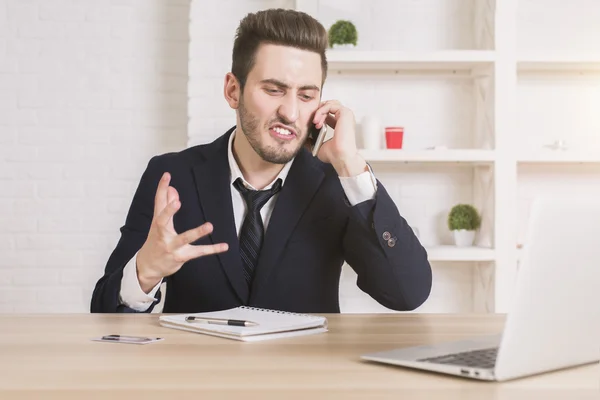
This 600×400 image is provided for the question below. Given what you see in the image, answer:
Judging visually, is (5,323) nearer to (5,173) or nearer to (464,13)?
(5,173)

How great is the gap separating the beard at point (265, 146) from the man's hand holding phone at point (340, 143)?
8 cm

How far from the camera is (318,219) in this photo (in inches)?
78.1

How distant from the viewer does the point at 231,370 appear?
3.28ft

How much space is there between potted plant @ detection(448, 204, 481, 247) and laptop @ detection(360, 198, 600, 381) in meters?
2.41

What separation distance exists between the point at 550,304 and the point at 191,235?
29.7 inches

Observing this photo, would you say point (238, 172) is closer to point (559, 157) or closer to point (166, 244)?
point (166, 244)

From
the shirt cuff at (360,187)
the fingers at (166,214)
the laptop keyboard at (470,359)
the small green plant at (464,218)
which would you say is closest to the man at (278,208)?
the shirt cuff at (360,187)

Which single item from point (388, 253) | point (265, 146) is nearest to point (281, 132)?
point (265, 146)

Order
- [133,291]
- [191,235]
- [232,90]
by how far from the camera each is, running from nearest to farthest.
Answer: [191,235], [133,291], [232,90]

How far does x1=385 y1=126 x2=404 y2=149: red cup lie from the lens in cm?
337

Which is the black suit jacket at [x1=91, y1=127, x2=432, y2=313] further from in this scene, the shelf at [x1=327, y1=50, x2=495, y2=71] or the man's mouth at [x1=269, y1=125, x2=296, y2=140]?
the shelf at [x1=327, y1=50, x2=495, y2=71]

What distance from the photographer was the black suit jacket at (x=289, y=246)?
1.78 meters

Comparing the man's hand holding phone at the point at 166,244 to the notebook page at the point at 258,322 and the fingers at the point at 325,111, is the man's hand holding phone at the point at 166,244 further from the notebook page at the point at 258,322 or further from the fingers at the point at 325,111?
the fingers at the point at 325,111

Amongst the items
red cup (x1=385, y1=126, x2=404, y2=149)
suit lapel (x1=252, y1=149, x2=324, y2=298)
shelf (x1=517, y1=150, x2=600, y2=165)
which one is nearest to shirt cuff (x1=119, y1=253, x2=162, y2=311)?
suit lapel (x1=252, y1=149, x2=324, y2=298)
